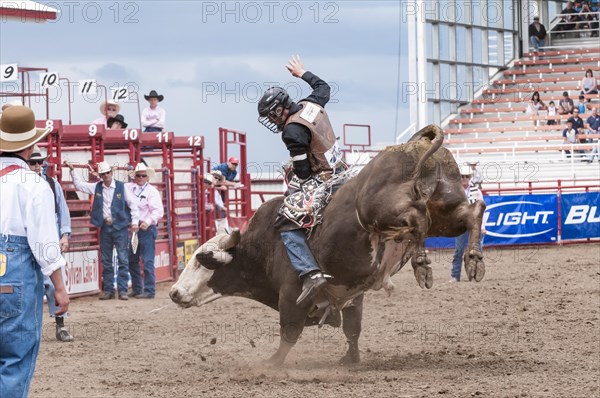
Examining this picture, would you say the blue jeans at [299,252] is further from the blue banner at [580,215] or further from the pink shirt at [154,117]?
the blue banner at [580,215]

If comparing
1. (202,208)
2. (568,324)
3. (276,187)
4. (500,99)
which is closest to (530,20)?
(500,99)

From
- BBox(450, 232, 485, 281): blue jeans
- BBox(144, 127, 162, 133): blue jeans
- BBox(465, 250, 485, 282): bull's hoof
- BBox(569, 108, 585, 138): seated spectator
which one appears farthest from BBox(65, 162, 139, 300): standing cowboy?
BBox(569, 108, 585, 138): seated spectator

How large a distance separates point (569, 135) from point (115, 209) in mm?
16949

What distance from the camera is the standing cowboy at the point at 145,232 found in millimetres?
14359

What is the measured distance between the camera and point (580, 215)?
71.7ft

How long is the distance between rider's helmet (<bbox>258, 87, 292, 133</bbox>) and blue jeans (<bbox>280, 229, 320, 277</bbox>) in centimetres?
89

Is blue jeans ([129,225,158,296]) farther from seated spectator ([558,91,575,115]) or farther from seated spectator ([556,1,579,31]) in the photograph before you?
seated spectator ([556,1,579,31])

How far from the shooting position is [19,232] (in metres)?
5.16

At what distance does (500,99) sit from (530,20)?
477cm

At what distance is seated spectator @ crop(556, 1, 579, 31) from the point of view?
34906 mm

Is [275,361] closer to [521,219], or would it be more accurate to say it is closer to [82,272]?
[82,272]

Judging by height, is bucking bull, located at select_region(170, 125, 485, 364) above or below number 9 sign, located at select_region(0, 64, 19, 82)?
below

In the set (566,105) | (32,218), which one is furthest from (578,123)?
(32,218)

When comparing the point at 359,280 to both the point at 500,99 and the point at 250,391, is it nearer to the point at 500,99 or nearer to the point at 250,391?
the point at 250,391
